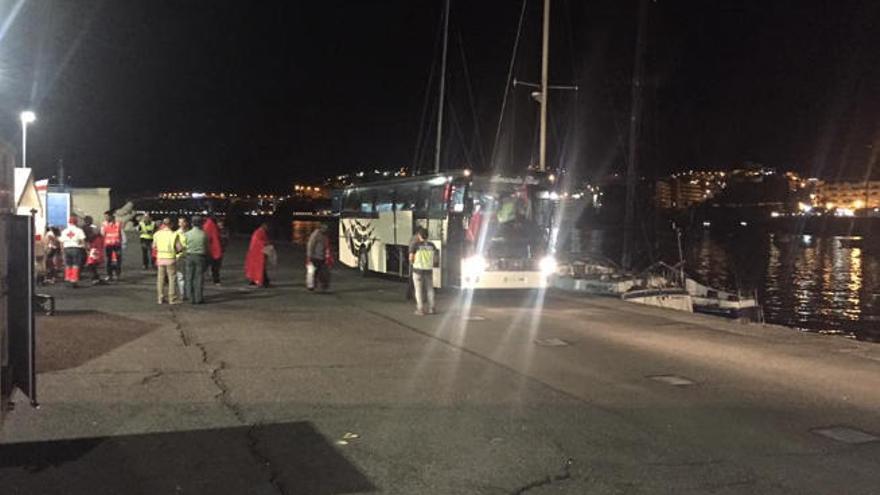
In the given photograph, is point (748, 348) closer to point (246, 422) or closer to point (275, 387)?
point (275, 387)

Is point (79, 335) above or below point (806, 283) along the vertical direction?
above

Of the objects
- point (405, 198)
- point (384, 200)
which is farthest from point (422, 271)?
point (384, 200)

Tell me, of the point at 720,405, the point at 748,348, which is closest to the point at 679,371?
the point at 720,405

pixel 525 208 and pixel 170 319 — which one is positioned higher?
pixel 525 208

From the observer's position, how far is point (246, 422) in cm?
728

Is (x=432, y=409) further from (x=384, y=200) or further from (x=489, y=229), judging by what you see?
(x=384, y=200)

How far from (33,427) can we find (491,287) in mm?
12860

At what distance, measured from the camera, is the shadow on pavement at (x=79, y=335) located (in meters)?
9.96

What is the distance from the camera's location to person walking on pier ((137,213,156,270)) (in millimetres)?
23281

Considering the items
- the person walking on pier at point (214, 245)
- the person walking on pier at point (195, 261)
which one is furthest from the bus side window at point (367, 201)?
the person walking on pier at point (195, 261)

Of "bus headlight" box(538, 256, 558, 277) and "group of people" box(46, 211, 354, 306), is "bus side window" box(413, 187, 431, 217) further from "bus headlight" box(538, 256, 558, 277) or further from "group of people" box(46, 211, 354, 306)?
"bus headlight" box(538, 256, 558, 277)

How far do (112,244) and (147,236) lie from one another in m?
3.14

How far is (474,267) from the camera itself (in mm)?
18719

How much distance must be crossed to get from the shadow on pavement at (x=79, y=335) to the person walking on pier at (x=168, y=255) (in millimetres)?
1779
